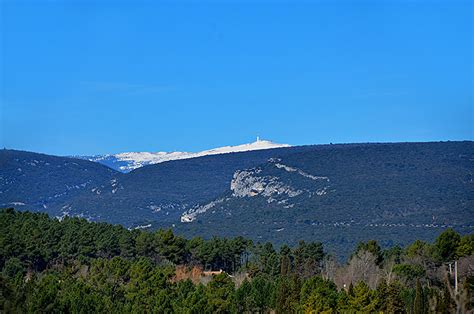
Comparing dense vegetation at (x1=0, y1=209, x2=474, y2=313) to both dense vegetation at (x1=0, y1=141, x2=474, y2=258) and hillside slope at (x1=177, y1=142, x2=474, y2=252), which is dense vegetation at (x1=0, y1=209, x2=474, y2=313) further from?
hillside slope at (x1=177, y1=142, x2=474, y2=252)

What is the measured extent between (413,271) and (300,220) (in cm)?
6387

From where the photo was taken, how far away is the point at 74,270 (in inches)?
3600

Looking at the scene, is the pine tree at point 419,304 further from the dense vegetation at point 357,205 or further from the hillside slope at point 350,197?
the hillside slope at point 350,197

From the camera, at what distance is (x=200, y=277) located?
93000 millimetres

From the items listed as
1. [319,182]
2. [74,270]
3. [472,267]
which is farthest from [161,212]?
[472,267]

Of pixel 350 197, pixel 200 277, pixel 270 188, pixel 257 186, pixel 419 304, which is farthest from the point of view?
pixel 257 186

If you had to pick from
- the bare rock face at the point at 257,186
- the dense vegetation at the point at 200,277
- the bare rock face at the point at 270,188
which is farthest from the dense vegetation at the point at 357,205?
the dense vegetation at the point at 200,277

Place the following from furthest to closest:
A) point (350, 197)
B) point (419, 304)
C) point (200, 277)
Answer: point (350, 197) < point (200, 277) < point (419, 304)

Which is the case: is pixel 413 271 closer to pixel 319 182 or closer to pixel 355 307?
pixel 355 307

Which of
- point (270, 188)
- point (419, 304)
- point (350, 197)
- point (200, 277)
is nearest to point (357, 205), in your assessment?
point (350, 197)

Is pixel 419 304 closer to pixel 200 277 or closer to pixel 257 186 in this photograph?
pixel 200 277

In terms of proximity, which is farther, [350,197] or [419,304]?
[350,197]

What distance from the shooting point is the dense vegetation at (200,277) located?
69.5 meters

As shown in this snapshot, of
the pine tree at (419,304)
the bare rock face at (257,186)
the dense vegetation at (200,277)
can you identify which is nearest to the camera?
the pine tree at (419,304)
